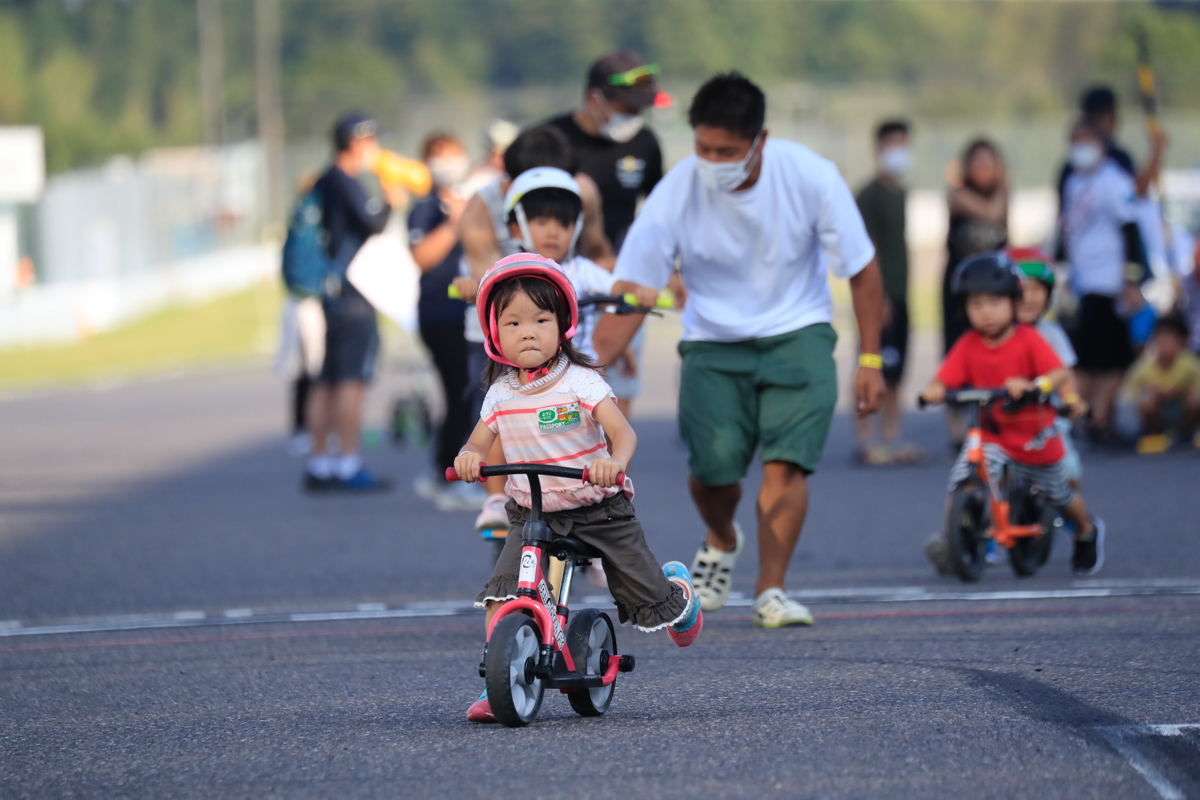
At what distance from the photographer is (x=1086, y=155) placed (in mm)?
12031

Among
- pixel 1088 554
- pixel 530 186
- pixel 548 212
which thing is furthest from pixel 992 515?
pixel 530 186

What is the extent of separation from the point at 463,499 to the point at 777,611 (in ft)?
15.4

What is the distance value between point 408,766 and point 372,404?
588 inches

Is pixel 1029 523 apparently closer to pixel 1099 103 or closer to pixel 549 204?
pixel 549 204

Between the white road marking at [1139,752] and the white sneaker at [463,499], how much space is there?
6.54 meters

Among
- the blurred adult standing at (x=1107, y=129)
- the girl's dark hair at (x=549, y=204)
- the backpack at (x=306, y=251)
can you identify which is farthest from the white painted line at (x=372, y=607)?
the blurred adult standing at (x=1107, y=129)

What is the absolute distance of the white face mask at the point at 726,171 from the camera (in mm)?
6469

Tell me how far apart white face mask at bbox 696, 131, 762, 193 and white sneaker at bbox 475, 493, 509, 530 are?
1418mm

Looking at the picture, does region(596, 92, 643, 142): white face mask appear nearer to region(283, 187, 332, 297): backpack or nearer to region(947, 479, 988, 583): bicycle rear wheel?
region(947, 479, 988, 583): bicycle rear wheel

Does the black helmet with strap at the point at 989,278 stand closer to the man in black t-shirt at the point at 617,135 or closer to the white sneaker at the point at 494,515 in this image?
the man in black t-shirt at the point at 617,135

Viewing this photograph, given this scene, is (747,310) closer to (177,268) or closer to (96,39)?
(177,268)

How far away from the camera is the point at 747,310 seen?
6762 mm

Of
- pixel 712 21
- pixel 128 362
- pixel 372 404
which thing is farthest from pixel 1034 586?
pixel 712 21

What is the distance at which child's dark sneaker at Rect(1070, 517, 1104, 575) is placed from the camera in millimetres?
7812
